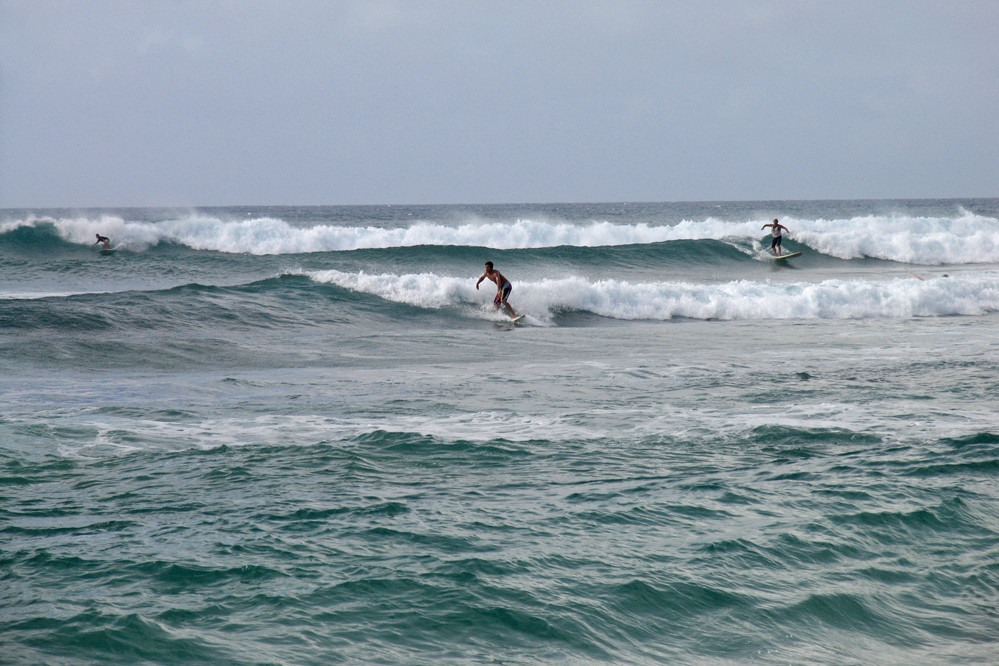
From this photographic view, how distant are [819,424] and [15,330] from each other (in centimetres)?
1324

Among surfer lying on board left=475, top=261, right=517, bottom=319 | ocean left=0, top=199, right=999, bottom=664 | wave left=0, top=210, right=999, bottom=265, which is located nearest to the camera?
ocean left=0, top=199, right=999, bottom=664

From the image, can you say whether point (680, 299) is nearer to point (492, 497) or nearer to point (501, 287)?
point (501, 287)

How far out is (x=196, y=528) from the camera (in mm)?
5582

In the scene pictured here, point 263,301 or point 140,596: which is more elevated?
point 263,301

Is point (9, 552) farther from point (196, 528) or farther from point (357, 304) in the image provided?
point (357, 304)

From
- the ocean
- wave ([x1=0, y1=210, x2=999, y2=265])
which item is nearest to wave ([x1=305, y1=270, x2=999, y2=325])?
the ocean

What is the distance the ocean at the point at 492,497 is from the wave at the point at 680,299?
14.6 ft

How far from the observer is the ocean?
4375 millimetres

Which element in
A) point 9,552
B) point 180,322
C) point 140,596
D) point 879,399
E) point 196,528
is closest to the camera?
point 140,596

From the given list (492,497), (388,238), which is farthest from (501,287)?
(388,238)

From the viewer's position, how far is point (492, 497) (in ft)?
20.7

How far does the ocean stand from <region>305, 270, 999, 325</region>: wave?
4446 mm

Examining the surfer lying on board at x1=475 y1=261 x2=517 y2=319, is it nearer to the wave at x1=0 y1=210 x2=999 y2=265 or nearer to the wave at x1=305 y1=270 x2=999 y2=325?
the wave at x1=305 y1=270 x2=999 y2=325

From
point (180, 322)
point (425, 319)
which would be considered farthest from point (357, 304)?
point (180, 322)
